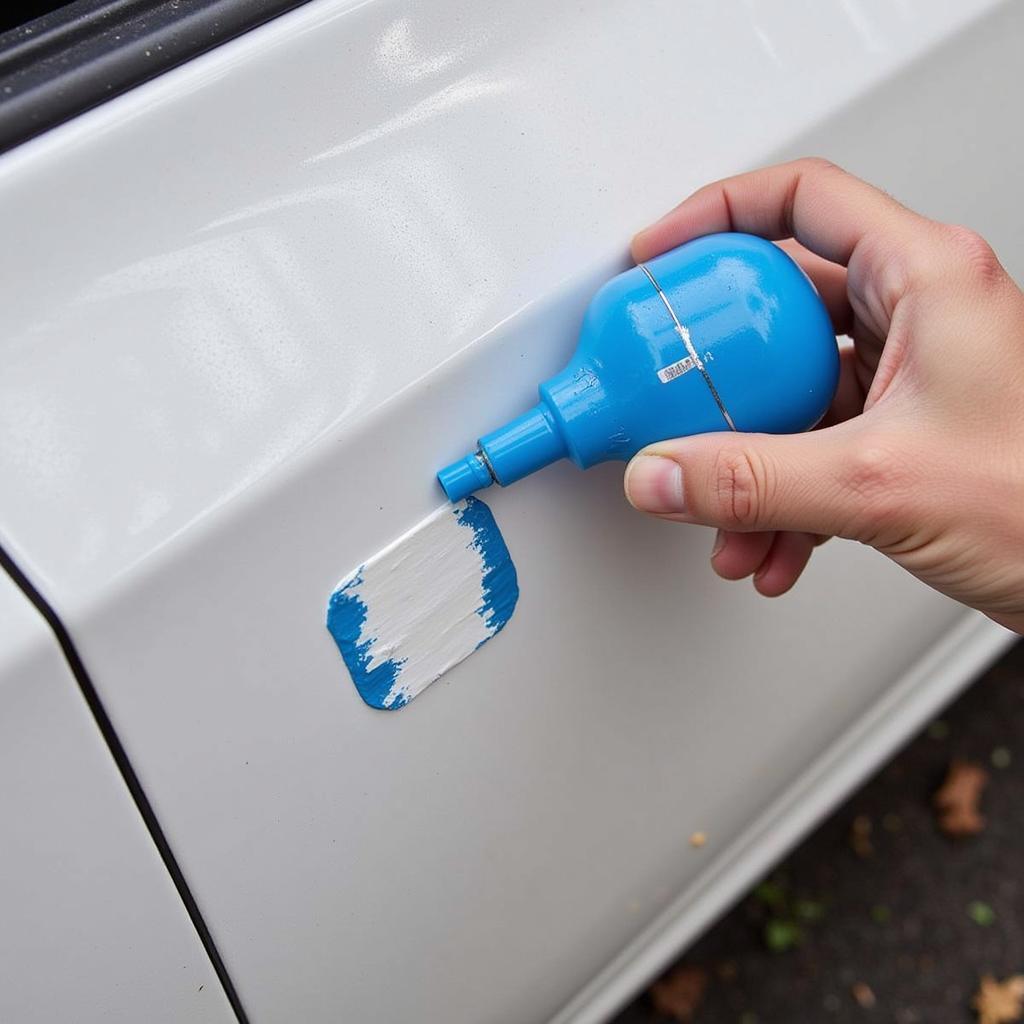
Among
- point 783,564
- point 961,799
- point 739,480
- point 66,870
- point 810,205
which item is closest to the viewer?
point 66,870

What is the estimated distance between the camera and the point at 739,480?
0.82 meters

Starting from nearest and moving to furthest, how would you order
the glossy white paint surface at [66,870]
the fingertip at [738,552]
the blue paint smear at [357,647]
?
the glossy white paint surface at [66,870]
the blue paint smear at [357,647]
the fingertip at [738,552]

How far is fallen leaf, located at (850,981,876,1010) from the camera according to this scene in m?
1.70

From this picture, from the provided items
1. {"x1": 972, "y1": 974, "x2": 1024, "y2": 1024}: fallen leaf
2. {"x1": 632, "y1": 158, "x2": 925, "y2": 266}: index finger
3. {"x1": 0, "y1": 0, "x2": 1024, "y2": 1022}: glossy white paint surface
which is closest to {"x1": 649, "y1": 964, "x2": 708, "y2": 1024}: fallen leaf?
{"x1": 972, "y1": 974, "x2": 1024, "y2": 1024}: fallen leaf

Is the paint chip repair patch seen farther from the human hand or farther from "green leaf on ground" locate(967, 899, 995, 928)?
"green leaf on ground" locate(967, 899, 995, 928)

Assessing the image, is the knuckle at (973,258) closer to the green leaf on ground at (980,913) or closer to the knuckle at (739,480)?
the knuckle at (739,480)

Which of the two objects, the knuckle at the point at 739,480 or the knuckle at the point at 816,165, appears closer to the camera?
the knuckle at the point at 739,480

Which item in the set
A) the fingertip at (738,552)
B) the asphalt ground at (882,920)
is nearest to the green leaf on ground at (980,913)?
the asphalt ground at (882,920)

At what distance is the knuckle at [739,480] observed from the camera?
818mm

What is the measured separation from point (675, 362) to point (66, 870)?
54cm

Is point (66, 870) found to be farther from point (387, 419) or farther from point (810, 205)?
point (810, 205)

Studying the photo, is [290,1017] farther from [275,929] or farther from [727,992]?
[727,992]

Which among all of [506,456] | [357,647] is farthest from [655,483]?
[357,647]

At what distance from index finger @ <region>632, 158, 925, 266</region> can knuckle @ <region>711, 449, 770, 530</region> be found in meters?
0.21
